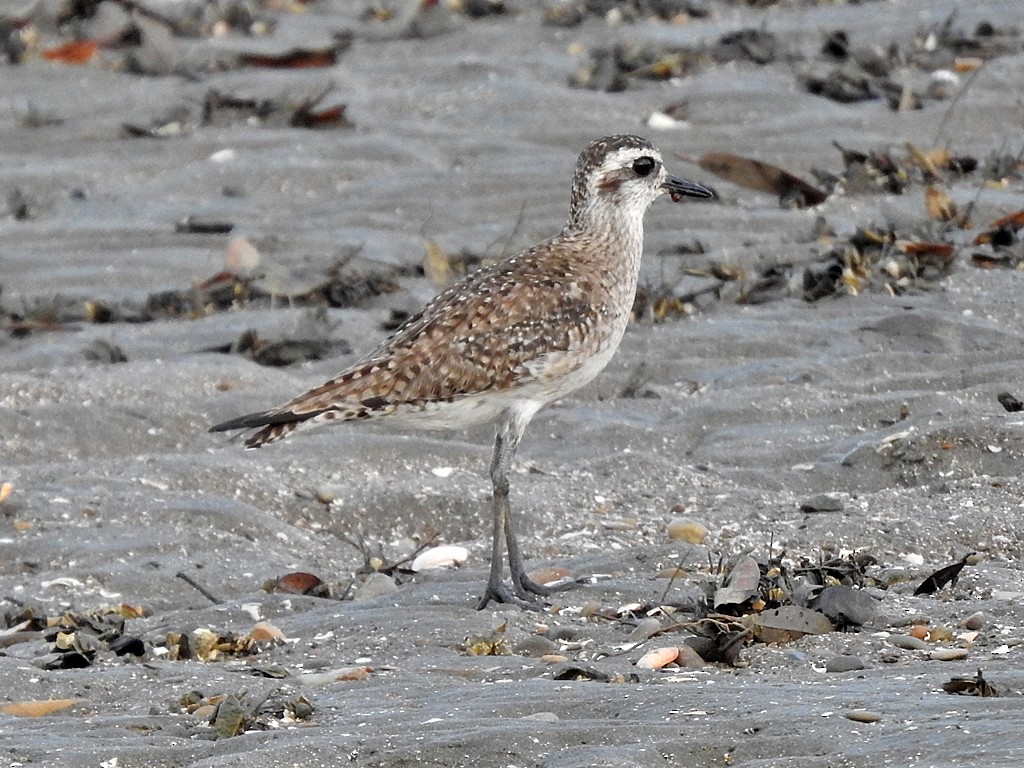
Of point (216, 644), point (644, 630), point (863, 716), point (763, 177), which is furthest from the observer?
point (763, 177)

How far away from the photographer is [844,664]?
4.91 meters

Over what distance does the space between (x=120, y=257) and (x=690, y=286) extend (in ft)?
10.8

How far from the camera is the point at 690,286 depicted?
32.5ft

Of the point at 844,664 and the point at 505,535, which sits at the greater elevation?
the point at 844,664

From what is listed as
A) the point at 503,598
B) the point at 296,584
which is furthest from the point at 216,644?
the point at 503,598

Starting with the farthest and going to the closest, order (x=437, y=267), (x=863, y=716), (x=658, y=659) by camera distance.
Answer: (x=437, y=267)
(x=658, y=659)
(x=863, y=716)

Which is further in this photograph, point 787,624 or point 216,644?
point 216,644

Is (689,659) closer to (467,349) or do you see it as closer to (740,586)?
(740,586)

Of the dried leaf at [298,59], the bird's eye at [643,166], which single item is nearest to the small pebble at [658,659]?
the bird's eye at [643,166]

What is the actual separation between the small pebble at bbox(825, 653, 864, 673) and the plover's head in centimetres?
289

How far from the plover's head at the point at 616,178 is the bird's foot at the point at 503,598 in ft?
6.19

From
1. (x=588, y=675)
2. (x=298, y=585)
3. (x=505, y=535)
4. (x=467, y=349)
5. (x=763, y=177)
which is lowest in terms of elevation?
(x=298, y=585)

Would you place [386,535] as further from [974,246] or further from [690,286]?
[974,246]

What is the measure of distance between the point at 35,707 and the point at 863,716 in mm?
2135
